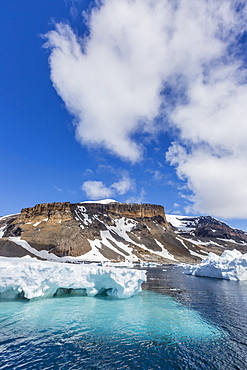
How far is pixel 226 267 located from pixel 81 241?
110m

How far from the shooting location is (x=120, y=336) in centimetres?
1450

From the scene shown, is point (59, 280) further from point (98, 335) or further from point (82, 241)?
point (82, 241)

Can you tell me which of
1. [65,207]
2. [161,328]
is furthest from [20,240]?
[161,328]

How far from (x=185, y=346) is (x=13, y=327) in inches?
473

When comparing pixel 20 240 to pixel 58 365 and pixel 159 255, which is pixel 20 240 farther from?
pixel 58 365

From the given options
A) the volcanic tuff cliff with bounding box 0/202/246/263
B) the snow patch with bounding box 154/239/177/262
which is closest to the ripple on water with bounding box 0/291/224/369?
the volcanic tuff cliff with bounding box 0/202/246/263

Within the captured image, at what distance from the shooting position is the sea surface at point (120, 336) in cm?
1123

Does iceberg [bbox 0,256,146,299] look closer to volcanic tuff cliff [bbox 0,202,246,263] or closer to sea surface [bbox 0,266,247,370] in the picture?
sea surface [bbox 0,266,247,370]

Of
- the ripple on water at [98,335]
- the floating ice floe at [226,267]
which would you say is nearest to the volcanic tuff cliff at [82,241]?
the floating ice floe at [226,267]

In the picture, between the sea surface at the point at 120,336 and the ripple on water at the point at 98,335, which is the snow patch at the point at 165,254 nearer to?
the sea surface at the point at 120,336

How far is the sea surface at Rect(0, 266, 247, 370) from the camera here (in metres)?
11.2

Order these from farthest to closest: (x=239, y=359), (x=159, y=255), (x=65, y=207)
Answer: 1. (x=65, y=207)
2. (x=159, y=255)
3. (x=239, y=359)

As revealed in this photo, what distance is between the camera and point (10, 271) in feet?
74.9

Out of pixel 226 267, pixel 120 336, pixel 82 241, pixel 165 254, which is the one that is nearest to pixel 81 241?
pixel 82 241
